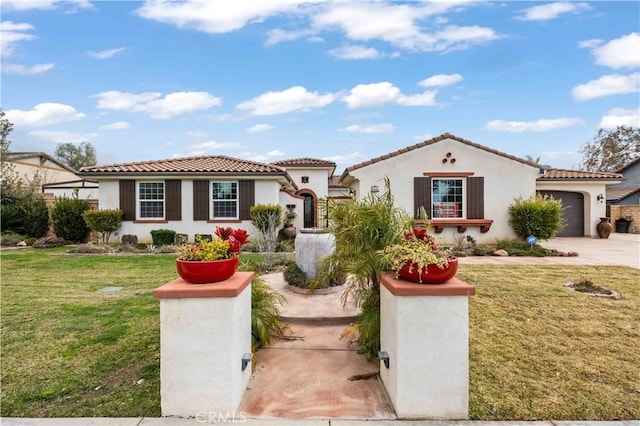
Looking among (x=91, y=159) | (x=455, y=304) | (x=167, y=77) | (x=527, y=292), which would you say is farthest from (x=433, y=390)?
(x=91, y=159)

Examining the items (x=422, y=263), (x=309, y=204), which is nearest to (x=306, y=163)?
(x=309, y=204)

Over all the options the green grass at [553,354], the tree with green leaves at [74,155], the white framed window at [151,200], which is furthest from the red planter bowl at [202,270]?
the tree with green leaves at [74,155]

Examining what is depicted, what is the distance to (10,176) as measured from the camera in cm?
1675

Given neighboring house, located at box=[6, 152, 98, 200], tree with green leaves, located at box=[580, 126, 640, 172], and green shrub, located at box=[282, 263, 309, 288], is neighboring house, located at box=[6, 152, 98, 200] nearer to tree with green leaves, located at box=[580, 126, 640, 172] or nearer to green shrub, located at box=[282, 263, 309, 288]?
green shrub, located at box=[282, 263, 309, 288]

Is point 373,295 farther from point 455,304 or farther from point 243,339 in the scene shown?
point 243,339

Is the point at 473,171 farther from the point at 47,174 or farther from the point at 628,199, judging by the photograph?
the point at 47,174

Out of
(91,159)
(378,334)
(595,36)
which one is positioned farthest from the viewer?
(91,159)

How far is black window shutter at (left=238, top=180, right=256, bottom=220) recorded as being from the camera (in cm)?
1361

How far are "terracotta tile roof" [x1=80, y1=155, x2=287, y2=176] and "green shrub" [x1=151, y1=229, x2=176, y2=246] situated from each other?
2.54 meters

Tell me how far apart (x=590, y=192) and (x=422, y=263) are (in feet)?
61.3

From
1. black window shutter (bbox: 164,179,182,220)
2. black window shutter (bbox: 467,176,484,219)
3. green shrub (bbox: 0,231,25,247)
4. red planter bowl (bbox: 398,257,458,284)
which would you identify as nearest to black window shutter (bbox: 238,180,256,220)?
black window shutter (bbox: 164,179,182,220)

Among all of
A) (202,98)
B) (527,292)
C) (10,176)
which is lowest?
(527,292)

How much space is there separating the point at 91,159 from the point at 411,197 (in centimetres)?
4807

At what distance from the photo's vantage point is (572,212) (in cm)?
1612
